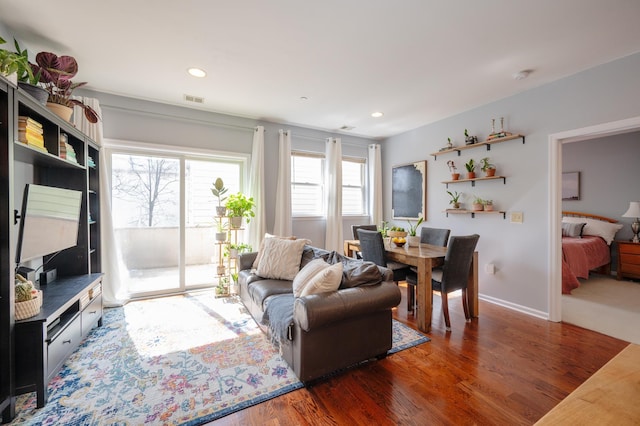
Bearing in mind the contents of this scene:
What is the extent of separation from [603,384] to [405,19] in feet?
7.57

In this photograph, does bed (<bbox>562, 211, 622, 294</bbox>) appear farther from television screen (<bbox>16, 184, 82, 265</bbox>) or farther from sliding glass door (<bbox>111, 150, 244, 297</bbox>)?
television screen (<bbox>16, 184, 82, 265</bbox>)

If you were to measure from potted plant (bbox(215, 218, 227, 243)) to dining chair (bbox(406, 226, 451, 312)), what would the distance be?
2.50 metres

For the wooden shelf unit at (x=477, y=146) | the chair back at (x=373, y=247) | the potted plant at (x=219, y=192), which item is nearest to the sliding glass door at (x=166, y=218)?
the potted plant at (x=219, y=192)

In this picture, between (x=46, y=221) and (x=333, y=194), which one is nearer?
(x=46, y=221)

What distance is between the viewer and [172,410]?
171 centimetres

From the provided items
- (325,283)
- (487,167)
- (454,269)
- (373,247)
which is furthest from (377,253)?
(487,167)

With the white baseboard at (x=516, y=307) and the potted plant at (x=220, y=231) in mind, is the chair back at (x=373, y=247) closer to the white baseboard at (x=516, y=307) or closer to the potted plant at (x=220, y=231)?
the white baseboard at (x=516, y=307)

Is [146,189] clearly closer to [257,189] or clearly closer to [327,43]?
[257,189]

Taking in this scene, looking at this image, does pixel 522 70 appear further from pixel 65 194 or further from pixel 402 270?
pixel 65 194

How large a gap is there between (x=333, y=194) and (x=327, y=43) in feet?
8.99

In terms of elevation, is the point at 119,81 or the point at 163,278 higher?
the point at 119,81

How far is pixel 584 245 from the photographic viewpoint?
14.2ft

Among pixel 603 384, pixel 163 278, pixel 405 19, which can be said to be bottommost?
pixel 163 278

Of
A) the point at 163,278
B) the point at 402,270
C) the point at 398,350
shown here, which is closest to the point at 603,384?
the point at 398,350
